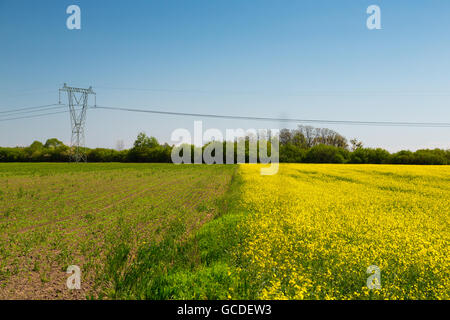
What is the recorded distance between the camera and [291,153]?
3051 inches

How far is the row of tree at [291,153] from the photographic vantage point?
5580 centimetres

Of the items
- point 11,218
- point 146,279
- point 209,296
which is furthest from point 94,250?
point 11,218

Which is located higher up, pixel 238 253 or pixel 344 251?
pixel 344 251

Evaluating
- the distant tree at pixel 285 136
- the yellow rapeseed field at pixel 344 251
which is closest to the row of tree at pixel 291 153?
the distant tree at pixel 285 136

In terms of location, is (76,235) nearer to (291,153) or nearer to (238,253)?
(238,253)

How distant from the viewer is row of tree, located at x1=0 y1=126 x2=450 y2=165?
183 ft

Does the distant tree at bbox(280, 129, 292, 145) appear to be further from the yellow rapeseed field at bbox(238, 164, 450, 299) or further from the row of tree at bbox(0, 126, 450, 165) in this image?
the yellow rapeseed field at bbox(238, 164, 450, 299)

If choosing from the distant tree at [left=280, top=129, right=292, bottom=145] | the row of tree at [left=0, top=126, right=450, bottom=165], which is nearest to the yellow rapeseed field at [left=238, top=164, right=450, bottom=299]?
the row of tree at [left=0, top=126, right=450, bottom=165]

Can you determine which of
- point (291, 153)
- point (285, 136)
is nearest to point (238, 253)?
point (291, 153)

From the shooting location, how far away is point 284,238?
20.8 ft

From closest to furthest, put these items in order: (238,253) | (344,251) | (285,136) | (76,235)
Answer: (344,251) < (238,253) < (76,235) < (285,136)

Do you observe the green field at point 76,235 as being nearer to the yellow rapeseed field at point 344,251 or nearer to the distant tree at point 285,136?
the yellow rapeseed field at point 344,251

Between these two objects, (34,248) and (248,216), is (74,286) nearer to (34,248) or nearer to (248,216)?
(34,248)
